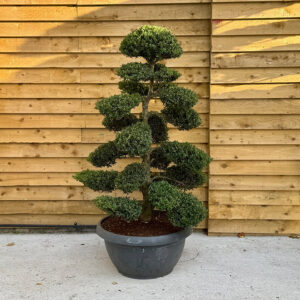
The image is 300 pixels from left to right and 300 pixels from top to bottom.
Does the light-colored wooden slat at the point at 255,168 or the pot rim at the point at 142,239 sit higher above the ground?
the light-colored wooden slat at the point at 255,168

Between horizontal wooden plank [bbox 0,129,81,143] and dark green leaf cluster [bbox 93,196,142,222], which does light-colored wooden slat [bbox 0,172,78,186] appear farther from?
dark green leaf cluster [bbox 93,196,142,222]

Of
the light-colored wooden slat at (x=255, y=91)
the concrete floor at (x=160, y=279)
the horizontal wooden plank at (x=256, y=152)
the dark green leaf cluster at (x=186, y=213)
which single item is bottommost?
the concrete floor at (x=160, y=279)

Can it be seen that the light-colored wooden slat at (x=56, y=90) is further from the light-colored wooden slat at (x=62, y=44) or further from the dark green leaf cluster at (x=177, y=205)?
the dark green leaf cluster at (x=177, y=205)

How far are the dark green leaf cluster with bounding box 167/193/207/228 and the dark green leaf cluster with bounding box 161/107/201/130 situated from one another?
0.55 metres

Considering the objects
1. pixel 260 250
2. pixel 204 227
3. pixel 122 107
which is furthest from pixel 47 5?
pixel 260 250

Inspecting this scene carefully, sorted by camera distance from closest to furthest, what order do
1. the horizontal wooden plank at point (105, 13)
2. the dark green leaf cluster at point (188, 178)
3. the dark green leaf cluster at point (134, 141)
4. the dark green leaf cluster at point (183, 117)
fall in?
the dark green leaf cluster at point (134, 141), the dark green leaf cluster at point (183, 117), the dark green leaf cluster at point (188, 178), the horizontal wooden plank at point (105, 13)

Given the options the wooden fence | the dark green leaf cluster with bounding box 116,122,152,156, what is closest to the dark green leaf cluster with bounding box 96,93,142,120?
the dark green leaf cluster with bounding box 116,122,152,156

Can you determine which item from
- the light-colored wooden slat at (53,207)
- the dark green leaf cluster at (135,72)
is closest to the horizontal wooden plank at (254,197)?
the light-colored wooden slat at (53,207)

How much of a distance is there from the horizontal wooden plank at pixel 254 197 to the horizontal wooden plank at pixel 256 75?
1.00 metres

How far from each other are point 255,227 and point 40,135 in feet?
7.06

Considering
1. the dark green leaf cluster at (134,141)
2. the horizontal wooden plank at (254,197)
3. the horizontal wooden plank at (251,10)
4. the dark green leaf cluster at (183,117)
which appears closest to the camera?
the dark green leaf cluster at (134,141)

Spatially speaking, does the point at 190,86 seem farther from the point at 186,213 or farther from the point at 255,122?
the point at 186,213

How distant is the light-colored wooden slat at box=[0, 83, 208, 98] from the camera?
3.81 meters

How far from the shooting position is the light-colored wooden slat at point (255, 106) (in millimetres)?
3676
